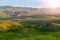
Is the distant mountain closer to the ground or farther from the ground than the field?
farther from the ground

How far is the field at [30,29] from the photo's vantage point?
120 inches

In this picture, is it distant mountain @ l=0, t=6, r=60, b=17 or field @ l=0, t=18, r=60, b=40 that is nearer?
field @ l=0, t=18, r=60, b=40

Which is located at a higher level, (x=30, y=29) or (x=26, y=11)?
(x=26, y=11)

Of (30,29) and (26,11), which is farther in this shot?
(26,11)

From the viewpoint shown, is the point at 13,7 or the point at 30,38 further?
the point at 13,7

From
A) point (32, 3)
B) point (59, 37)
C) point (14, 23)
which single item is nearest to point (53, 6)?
point (32, 3)

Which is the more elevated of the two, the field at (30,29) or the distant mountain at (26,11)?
the distant mountain at (26,11)

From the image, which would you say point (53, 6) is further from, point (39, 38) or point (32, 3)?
point (39, 38)

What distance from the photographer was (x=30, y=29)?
123 inches

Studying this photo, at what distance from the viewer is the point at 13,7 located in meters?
3.27

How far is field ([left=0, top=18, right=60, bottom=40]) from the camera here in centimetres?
304

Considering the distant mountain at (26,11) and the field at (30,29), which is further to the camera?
the distant mountain at (26,11)

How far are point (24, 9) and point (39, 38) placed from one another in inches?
27.8

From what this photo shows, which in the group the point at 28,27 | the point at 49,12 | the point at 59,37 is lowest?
the point at 59,37
